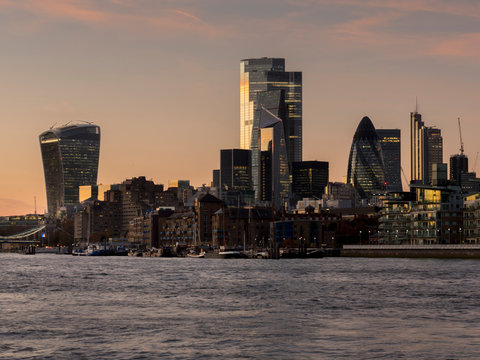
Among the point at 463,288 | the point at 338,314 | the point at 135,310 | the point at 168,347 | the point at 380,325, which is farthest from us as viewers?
the point at 463,288

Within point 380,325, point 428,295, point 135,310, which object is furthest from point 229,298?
point 380,325

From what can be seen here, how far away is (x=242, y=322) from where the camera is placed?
61750mm

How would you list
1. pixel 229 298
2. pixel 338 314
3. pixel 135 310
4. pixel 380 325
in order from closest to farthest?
pixel 380 325, pixel 338 314, pixel 135 310, pixel 229 298

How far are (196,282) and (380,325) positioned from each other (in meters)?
57.7

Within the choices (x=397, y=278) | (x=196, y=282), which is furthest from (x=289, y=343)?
(x=397, y=278)

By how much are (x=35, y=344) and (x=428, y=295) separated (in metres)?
47.5

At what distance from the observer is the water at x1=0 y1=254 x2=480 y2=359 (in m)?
47.7

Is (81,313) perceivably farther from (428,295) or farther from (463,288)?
(463,288)

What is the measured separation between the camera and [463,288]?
96.8 meters

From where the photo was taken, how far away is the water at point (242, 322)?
47688 millimetres

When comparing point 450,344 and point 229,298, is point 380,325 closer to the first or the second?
Answer: point 450,344

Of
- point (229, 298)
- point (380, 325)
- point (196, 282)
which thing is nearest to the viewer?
point (380, 325)

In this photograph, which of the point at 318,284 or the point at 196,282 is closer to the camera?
the point at 318,284

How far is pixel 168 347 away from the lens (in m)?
49.3
